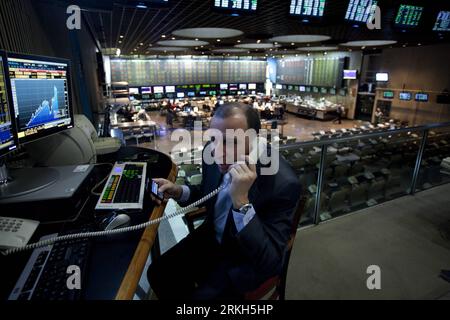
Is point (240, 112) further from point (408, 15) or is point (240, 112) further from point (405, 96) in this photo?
point (405, 96)

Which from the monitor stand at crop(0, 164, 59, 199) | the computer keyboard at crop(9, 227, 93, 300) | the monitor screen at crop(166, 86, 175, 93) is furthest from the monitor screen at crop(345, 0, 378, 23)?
the monitor screen at crop(166, 86, 175, 93)

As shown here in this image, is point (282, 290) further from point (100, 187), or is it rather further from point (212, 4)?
point (212, 4)

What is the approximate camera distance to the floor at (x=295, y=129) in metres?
9.57

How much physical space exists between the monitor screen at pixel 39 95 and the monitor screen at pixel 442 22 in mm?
6833

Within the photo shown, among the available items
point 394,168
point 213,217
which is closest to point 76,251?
point 213,217

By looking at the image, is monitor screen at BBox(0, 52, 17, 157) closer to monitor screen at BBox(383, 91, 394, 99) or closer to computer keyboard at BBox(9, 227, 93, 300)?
computer keyboard at BBox(9, 227, 93, 300)

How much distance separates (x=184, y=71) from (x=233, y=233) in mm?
17433

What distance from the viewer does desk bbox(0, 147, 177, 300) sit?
0.77 meters

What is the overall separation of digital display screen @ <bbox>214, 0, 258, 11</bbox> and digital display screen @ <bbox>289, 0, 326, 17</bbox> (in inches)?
25.1

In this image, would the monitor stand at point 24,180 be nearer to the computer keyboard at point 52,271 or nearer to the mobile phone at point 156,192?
the computer keyboard at point 52,271

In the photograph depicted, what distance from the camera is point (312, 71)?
1627 cm

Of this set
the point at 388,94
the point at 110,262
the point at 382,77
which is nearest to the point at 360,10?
the point at 110,262
